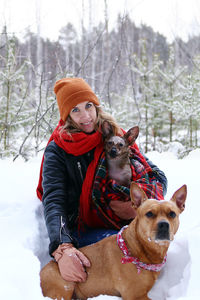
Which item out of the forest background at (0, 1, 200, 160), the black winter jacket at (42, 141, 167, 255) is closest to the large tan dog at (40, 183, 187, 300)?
the black winter jacket at (42, 141, 167, 255)

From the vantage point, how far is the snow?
184cm

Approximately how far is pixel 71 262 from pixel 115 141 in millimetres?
1259

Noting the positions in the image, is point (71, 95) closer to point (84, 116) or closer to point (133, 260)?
point (84, 116)

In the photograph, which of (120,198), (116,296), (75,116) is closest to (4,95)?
(75,116)

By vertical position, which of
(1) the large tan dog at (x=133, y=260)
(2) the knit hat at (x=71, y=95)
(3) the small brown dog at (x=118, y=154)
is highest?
(2) the knit hat at (x=71, y=95)

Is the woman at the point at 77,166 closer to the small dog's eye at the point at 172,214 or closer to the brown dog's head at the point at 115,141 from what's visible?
the brown dog's head at the point at 115,141

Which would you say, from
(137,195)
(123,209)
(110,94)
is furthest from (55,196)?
(110,94)

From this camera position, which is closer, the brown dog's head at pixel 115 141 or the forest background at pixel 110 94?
the brown dog's head at pixel 115 141

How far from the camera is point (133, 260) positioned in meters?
2.07

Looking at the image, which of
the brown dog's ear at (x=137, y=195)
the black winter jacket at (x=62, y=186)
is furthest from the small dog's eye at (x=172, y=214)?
the black winter jacket at (x=62, y=186)

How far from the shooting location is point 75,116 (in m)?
2.73

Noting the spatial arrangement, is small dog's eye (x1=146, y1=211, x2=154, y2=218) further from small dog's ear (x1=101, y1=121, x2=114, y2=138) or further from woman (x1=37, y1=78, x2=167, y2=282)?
small dog's ear (x1=101, y1=121, x2=114, y2=138)

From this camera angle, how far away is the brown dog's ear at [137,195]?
216 centimetres

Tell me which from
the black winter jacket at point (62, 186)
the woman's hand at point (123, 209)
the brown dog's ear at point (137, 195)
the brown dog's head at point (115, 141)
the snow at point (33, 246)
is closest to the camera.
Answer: the snow at point (33, 246)
